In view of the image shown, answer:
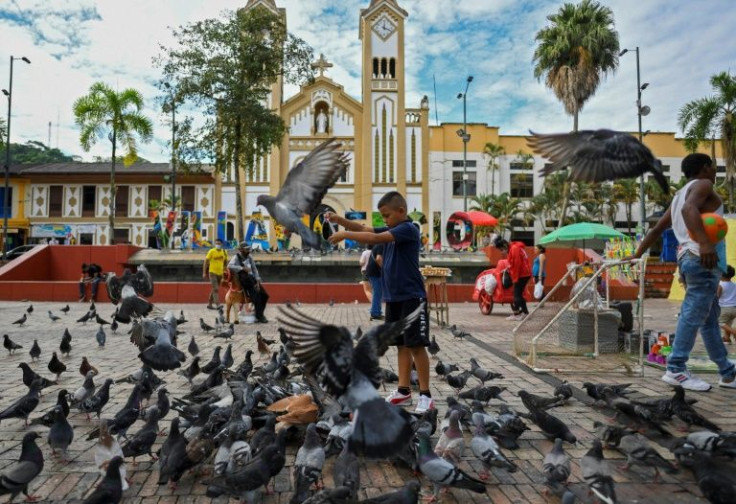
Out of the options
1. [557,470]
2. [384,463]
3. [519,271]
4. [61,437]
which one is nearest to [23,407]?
[61,437]

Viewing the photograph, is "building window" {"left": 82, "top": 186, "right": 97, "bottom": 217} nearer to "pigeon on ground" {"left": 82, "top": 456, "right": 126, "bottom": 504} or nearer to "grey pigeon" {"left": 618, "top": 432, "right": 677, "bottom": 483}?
"pigeon on ground" {"left": 82, "top": 456, "right": 126, "bottom": 504}

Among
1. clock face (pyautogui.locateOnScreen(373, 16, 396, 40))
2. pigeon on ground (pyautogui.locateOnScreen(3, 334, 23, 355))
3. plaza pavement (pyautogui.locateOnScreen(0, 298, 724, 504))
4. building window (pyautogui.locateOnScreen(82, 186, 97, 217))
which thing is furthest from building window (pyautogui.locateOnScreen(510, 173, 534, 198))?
pigeon on ground (pyautogui.locateOnScreen(3, 334, 23, 355))

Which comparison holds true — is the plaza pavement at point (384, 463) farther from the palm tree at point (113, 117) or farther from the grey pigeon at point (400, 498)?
the palm tree at point (113, 117)

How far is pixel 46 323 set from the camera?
11.5 m

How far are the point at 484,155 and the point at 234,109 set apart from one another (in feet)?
86.2

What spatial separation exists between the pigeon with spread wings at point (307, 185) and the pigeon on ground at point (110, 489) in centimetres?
332

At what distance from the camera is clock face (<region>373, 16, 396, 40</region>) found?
39.4 metres

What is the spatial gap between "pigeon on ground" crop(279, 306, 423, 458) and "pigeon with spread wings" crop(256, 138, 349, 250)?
114 inches

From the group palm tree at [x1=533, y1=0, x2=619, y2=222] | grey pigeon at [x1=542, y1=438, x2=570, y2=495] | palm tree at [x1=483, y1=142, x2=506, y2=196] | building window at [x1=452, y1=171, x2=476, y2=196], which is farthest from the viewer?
palm tree at [x1=483, y1=142, x2=506, y2=196]

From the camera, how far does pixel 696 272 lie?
4680mm

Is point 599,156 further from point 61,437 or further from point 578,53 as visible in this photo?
point 578,53

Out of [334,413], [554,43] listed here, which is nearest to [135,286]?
[334,413]

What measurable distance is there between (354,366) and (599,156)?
9.95ft

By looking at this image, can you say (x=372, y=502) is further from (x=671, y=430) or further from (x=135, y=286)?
(x=135, y=286)
